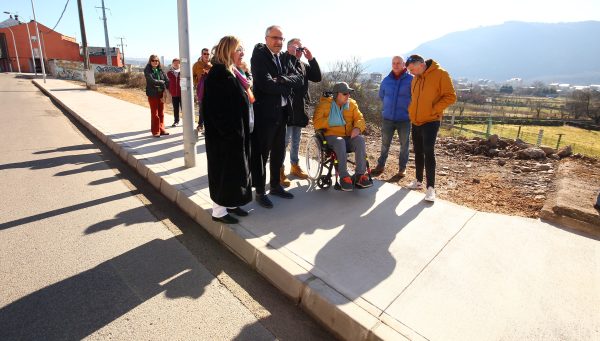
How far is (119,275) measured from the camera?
2871 mm

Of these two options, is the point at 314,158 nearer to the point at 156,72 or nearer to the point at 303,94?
the point at 303,94

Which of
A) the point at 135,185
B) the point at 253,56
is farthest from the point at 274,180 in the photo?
the point at 135,185

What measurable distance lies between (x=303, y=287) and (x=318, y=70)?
10.4ft

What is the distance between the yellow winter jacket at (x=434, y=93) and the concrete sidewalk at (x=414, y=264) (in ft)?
3.57

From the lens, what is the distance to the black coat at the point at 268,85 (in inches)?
151

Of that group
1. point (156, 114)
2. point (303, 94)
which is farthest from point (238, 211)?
point (156, 114)

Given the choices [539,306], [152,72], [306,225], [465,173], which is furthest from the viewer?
[152,72]

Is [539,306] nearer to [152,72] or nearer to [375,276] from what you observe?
[375,276]

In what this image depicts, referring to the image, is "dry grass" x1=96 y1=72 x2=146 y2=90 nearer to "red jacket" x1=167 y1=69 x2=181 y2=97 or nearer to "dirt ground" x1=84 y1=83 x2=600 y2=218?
"red jacket" x1=167 y1=69 x2=181 y2=97

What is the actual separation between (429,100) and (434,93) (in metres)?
0.10

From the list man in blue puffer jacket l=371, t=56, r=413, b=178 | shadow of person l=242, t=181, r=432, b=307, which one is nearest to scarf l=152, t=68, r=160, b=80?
shadow of person l=242, t=181, r=432, b=307

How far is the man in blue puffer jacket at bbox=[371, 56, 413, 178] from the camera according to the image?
17.2 ft

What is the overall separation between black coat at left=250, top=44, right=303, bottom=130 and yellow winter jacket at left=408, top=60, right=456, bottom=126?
1567 mm

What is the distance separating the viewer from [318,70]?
479cm
